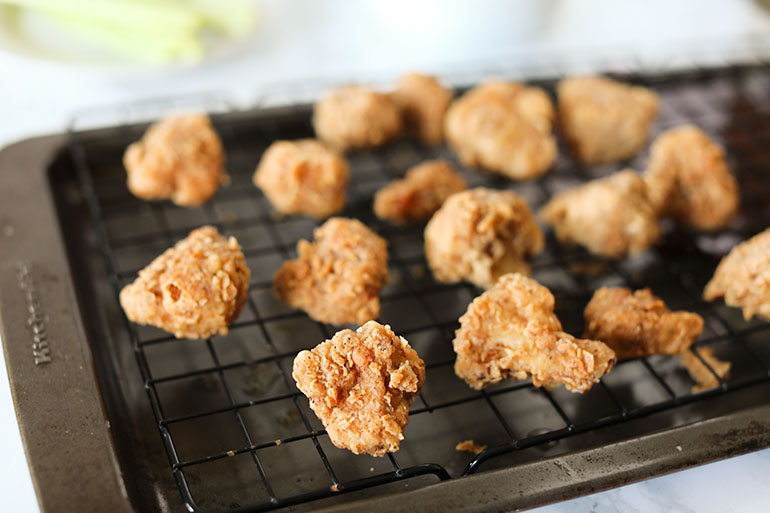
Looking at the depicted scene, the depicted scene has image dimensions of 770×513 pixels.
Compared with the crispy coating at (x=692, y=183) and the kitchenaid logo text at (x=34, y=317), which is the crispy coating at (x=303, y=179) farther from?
the crispy coating at (x=692, y=183)

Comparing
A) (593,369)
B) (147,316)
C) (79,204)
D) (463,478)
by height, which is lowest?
(79,204)

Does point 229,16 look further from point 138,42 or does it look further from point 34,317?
point 34,317

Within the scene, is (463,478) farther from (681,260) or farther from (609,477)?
(681,260)

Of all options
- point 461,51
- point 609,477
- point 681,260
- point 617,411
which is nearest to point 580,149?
point 681,260

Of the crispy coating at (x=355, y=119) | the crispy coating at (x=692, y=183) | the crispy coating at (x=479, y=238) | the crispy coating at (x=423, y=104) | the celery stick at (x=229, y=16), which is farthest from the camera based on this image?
the celery stick at (x=229, y=16)

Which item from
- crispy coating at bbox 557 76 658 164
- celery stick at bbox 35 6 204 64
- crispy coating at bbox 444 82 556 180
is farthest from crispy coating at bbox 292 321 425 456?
celery stick at bbox 35 6 204 64

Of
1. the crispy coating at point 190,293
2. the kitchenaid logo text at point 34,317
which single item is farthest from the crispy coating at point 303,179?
the kitchenaid logo text at point 34,317

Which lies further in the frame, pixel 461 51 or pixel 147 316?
pixel 461 51

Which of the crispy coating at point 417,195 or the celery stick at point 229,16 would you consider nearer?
the crispy coating at point 417,195
